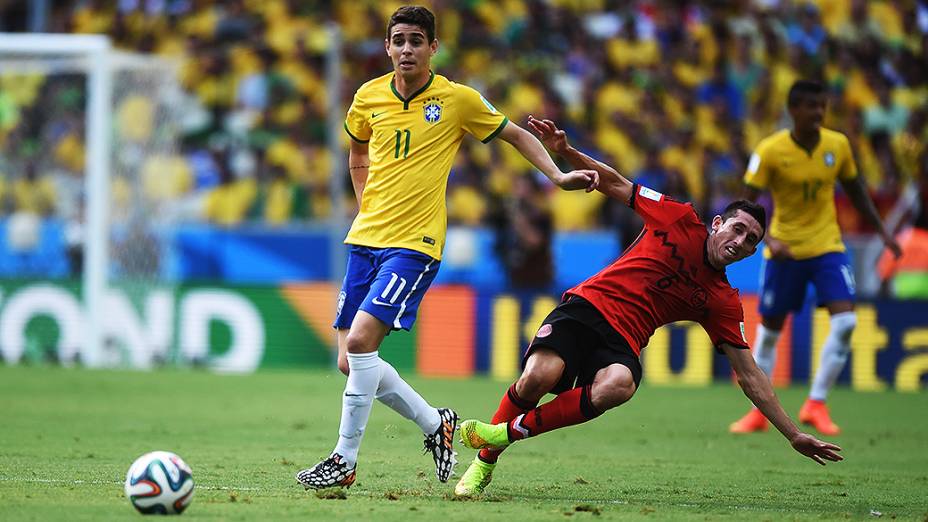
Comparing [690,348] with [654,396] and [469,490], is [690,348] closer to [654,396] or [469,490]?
[654,396]

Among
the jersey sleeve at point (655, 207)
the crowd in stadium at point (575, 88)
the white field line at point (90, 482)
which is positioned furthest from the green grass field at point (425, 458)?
the crowd in stadium at point (575, 88)

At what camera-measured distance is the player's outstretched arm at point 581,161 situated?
7.37 m

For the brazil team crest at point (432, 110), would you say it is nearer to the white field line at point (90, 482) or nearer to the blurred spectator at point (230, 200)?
the white field line at point (90, 482)

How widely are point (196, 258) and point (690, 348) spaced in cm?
685

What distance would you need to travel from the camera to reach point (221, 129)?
848 inches

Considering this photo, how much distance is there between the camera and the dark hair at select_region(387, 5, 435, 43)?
7535 millimetres

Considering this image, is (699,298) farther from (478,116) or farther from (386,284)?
(386,284)

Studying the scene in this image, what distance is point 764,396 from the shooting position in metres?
7.24

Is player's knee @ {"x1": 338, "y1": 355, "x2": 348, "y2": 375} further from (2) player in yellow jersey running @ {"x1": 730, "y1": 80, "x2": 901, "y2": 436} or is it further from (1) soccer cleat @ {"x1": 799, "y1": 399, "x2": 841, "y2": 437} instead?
(1) soccer cleat @ {"x1": 799, "y1": 399, "x2": 841, "y2": 437}

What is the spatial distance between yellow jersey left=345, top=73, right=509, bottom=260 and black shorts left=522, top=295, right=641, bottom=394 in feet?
2.52

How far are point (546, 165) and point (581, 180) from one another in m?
0.32

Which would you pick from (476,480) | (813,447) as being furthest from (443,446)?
(813,447)

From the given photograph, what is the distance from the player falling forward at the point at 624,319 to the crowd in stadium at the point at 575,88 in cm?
1002

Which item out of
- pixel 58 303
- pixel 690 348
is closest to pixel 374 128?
pixel 690 348
